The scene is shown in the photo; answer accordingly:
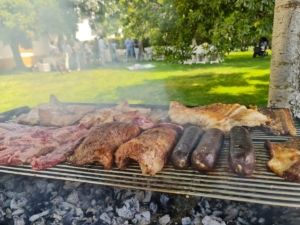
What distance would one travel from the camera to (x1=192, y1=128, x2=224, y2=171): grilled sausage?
286 centimetres

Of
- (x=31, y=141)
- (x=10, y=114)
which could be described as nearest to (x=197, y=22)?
(x=10, y=114)

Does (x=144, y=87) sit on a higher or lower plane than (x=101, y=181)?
lower

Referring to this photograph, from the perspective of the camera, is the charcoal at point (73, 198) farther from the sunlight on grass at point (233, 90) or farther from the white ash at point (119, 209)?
the sunlight on grass at point (233, 90)

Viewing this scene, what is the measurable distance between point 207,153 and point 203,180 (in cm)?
26

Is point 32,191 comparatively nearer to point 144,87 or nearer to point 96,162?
point 96,162

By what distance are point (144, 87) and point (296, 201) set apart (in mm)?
9625

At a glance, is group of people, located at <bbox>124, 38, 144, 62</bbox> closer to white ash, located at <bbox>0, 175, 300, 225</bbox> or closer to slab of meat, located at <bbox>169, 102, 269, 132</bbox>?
slab of meat, located at <bbox>169, 102, 269, 132</bbox>

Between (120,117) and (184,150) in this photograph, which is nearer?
(184,150)

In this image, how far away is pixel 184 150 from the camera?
10.1ft

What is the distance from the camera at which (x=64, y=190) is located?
3943 millimetres

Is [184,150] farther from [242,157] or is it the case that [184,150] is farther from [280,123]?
[280,123]

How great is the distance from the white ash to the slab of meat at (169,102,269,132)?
0.90 m

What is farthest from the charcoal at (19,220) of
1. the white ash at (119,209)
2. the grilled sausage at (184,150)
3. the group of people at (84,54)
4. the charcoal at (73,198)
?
the group of people at (84,54)

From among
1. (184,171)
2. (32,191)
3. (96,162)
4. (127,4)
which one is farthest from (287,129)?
(127,4)
